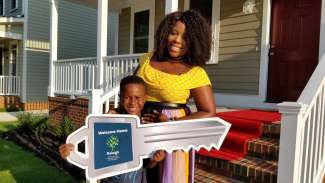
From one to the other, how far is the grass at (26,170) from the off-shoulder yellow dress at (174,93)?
378 cm

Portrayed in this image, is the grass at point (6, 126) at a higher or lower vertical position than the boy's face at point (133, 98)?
lower

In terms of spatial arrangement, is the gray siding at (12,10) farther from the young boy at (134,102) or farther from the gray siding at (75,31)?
the young boy at (134,102)

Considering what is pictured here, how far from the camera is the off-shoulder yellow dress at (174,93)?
1804mm

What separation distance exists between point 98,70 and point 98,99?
6.77 feet

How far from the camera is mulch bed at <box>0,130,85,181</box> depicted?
5730 mm

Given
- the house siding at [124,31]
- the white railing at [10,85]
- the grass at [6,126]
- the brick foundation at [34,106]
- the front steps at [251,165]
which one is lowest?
the grass at [6,126]

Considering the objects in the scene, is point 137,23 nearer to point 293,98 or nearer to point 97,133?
point 293,98

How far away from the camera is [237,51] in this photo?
704 centimetres

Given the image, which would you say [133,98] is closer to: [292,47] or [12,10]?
[292,47]

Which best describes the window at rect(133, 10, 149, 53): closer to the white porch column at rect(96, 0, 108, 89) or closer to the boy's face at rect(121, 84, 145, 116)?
the white porch column at rect(96, 0, 108, 89)

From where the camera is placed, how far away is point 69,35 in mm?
16547

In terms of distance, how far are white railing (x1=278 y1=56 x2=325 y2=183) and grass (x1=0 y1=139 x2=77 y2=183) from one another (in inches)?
133

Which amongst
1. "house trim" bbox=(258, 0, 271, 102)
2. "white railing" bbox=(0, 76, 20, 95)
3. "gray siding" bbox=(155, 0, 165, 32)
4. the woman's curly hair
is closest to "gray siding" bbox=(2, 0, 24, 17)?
"white railing" bbox=(0, 76, 20, 95)

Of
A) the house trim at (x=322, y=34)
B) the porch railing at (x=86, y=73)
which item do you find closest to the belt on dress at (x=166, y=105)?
the house trim at (x=322, y=34)
